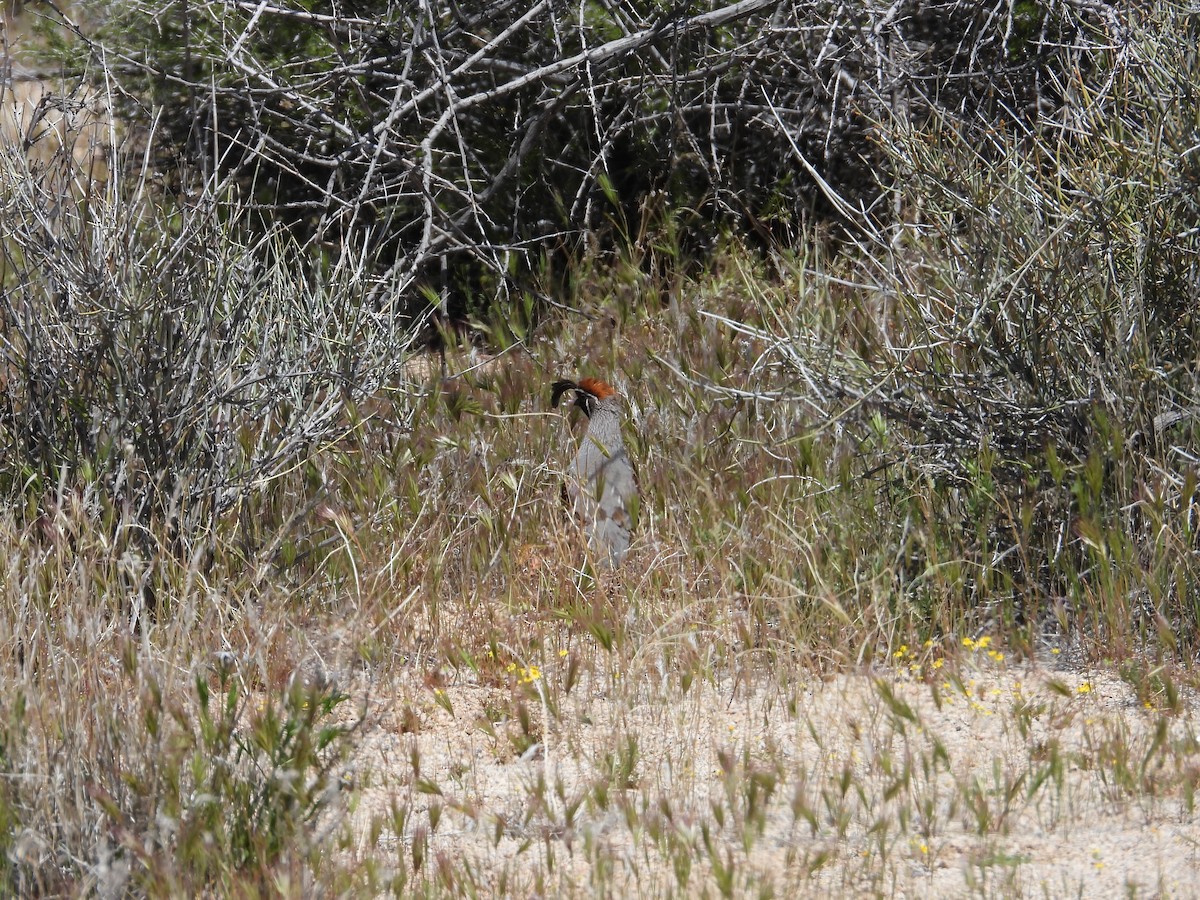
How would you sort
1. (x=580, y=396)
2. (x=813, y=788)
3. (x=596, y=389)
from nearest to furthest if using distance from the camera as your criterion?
(x=813, y=788), (x=596, y=389), (x=580, y=396)

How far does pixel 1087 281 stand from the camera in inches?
153

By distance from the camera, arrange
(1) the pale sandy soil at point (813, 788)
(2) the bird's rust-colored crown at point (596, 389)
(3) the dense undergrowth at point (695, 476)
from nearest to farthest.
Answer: (1) the pale sandy soil at point (813, 788), (3) the dense undergrowth at point (695, 476), (2) the bird's rust-colored crown at point (596, 389)

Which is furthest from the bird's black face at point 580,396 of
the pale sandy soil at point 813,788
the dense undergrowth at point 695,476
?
the pale sandy soil at point 813,788

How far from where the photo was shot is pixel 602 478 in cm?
430

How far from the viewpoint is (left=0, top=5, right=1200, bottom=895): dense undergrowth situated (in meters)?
3.62

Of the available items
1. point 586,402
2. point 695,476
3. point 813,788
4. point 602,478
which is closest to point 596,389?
point 586,402

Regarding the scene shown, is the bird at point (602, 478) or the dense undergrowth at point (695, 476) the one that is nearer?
the dense undergrowth at point (695, 476)

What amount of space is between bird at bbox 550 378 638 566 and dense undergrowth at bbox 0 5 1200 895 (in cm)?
8

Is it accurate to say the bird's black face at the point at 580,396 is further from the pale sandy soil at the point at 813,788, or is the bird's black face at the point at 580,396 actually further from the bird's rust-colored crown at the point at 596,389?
the pale sandy soil at the point at 813,788

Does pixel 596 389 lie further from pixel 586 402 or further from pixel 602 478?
pixel 602 478

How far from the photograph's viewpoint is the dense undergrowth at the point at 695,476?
362cm

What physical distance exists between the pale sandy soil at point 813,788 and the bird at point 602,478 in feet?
2.81

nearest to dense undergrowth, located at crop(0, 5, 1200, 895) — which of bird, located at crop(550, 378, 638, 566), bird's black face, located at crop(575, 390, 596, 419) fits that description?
bird, located at crop(550, 378, 638, 566)

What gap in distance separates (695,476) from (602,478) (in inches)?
12.8
